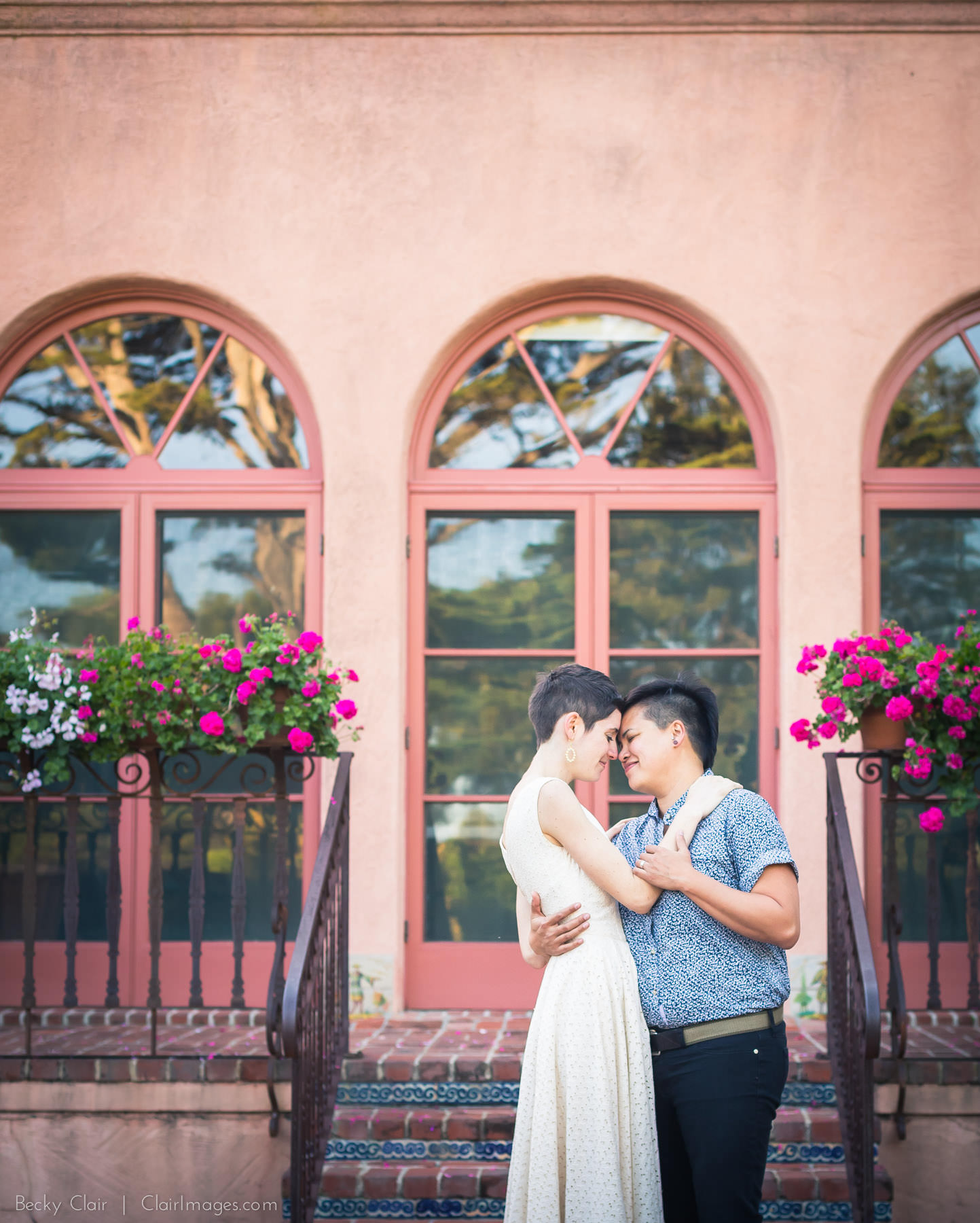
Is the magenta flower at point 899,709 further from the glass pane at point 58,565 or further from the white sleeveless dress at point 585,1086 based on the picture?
the glass pane at point 58,565

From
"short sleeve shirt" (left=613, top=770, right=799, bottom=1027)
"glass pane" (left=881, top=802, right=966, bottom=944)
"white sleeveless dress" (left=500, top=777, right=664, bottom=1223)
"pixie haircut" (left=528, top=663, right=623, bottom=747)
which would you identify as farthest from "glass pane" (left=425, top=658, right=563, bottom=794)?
"short sleeve shirt" (left=613, top=770, right=799, bottom=1027)

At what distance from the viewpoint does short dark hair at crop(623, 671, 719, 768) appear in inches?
109

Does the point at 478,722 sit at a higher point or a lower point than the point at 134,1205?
higher

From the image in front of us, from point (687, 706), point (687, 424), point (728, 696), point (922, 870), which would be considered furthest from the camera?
point (687, 424)

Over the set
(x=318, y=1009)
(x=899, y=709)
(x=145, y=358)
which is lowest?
(x=318, y=1009)

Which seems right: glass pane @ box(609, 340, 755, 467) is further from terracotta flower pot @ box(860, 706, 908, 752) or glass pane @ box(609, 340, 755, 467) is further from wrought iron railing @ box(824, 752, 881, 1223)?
wrought iron railing @ box(824, 752, 881, 1223)

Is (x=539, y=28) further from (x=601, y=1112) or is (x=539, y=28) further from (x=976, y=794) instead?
(x=601, y=1112)

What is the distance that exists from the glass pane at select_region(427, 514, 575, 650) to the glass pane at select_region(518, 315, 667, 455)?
1.98ft

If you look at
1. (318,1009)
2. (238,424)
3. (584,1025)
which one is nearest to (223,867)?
(318,1009)

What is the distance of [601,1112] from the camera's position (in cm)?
256

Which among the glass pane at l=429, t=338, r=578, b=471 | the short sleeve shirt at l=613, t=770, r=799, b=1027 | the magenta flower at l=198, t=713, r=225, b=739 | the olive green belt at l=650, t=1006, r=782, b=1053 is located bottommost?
the olive green belt at l=650, t=1006, r=782, b=1053

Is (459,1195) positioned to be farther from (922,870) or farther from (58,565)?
(58,565)

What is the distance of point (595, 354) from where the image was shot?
17.7ft

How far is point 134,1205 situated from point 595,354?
13.8 feet
